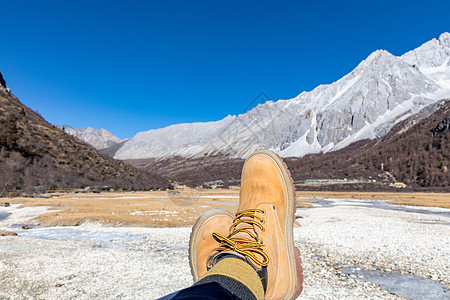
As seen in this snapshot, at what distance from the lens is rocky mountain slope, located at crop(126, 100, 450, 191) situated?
2618 inches

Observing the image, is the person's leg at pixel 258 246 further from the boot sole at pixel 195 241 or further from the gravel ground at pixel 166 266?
the gravel ground at pixel 166 266

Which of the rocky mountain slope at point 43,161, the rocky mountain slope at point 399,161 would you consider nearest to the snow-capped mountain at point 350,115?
the rocky mountain slope at point 399,161

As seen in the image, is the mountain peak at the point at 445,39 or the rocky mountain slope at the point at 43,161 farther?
the mountain peak at the point at 445,39

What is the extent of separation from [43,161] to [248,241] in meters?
48.2

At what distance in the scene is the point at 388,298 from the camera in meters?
4.71

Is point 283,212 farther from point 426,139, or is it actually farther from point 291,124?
point 291,124

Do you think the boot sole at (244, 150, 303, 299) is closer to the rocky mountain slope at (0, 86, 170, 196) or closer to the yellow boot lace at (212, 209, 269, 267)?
the yellow boot lace at (212, 209, 269, 267)

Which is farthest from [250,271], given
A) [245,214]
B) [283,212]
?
[283,212]

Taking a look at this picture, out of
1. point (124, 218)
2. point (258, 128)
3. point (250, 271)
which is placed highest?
point (258, 128)

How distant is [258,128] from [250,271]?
11405 cm

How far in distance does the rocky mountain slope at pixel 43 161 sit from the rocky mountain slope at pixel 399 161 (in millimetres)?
40214

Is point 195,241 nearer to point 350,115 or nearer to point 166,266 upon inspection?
point 166,266

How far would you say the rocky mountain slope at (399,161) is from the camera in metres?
66.5

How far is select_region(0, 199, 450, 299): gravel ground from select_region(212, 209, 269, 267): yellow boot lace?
8.97 feet
